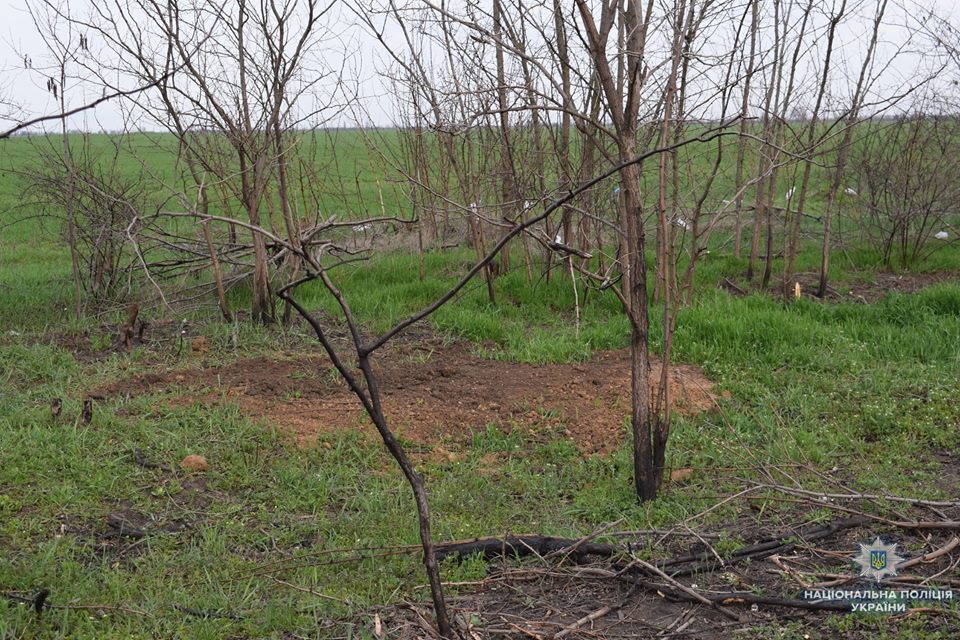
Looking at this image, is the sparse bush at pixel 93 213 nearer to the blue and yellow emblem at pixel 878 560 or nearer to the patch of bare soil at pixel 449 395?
the patch of bare soil at pixel 449 395

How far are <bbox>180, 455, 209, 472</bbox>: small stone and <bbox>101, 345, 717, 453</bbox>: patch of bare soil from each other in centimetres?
63

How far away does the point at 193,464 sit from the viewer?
488cm

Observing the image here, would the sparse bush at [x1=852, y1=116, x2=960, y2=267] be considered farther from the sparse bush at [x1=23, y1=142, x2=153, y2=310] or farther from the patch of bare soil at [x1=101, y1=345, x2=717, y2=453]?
the sparse bush at [x1=23, y1=142, x2=153, y2=310]

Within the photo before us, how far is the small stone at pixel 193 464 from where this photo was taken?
4859mm

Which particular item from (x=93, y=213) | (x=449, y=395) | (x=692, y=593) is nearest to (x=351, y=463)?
(x=449, y=395)

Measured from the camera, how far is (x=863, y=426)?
5488mm

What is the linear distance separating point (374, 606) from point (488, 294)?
17.2 feet

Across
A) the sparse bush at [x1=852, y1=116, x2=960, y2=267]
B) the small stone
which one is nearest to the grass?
the small stone

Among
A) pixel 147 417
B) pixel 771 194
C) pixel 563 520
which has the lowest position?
pixel 563 520

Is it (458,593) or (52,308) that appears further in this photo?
(52,308)

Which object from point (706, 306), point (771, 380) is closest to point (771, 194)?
point (706, 306)

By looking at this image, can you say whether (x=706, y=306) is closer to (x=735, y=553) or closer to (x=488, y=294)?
(x=488, y=294)

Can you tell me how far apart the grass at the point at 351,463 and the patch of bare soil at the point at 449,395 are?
0.56 feet

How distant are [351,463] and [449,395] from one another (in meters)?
1.15
